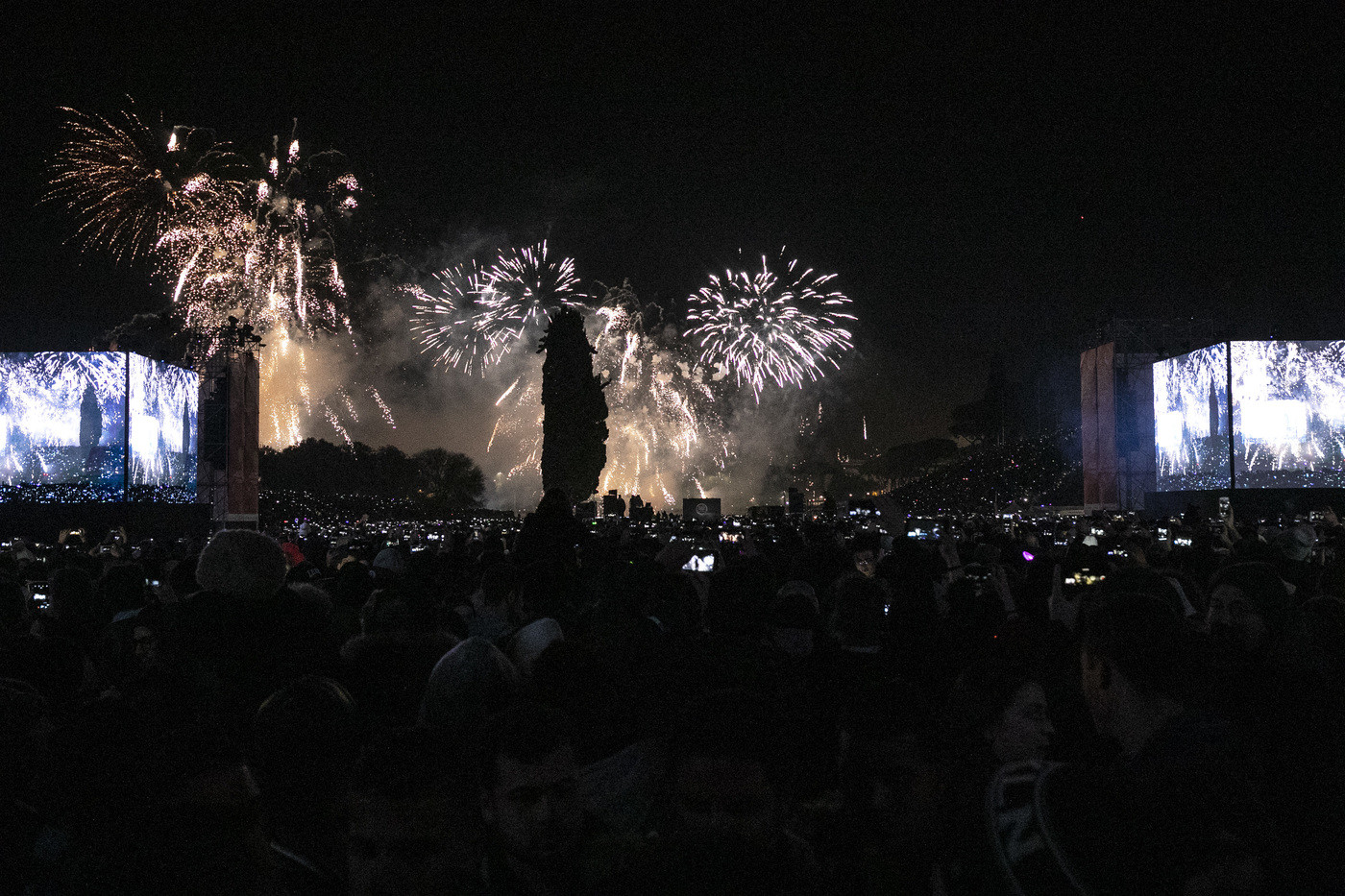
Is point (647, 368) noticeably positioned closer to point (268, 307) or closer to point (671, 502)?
point (671, 502)

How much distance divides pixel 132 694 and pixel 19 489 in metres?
35.2

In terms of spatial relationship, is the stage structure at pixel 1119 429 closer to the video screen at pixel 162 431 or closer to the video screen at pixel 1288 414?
the video screen at pixel 1288 414

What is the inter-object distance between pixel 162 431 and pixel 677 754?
128ft

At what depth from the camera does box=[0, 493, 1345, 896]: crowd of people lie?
2.37 metres

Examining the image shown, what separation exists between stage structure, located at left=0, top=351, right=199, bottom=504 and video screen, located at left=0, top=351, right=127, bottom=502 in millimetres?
31

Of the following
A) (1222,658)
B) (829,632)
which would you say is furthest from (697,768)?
(829,632)

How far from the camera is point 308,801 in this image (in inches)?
124

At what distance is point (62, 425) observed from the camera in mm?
34469

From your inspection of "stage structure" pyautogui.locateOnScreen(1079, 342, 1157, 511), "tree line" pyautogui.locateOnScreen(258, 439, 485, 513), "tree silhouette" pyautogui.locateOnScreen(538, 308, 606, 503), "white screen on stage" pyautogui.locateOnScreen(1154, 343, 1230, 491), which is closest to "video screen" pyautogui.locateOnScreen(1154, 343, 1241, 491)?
"white screen on stage" pyautogui.locateOnScreen(1154, 343, 1230, 491)

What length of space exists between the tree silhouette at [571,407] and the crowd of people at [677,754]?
33.9 m

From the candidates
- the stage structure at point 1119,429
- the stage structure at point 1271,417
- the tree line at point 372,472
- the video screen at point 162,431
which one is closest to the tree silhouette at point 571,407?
the video screen at point 162,431

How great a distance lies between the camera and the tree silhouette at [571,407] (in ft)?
129

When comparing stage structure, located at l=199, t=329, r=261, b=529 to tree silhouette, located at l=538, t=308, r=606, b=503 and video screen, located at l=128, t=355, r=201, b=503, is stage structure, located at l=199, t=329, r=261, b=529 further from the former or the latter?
tree silhouette, located at l=538, t=308, r=606, b=503

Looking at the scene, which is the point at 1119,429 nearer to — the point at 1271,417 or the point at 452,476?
the point at 1271,417
